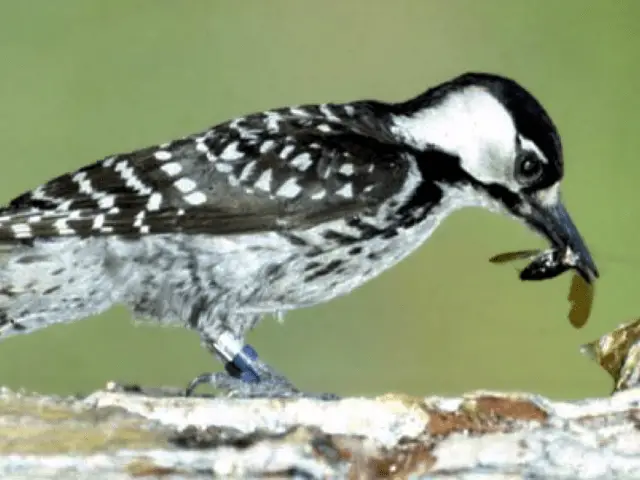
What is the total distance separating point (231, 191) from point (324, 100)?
13.7 inches

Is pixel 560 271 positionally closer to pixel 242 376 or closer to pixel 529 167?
pixel 529 167

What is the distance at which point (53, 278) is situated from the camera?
1444 millimetres

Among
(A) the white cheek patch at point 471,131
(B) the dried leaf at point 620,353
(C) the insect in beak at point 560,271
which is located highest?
(A) the white cheek patch at point 471,131

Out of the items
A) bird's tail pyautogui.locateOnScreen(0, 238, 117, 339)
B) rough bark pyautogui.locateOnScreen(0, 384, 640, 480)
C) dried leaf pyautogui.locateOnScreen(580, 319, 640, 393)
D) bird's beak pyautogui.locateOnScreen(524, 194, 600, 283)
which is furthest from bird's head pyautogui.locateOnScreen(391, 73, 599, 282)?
bird's tail pyautogui.locateOnScreen(0, 238, 117, 339)

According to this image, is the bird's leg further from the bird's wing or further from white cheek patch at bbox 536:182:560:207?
white cheek patch at bbox 536:182:560:207

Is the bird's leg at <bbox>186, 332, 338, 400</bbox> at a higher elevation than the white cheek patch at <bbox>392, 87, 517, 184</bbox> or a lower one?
lower

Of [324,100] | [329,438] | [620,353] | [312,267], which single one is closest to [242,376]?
[312,267]

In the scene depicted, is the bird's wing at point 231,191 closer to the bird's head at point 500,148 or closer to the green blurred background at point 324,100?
the bird's head at point 500,148

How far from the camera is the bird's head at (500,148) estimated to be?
143 cm

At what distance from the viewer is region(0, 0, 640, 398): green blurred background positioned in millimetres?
1632

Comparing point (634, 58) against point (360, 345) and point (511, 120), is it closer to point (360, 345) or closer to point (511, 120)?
point (511, 120)

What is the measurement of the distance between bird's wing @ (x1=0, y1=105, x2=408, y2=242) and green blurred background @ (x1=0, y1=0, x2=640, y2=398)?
21 cm

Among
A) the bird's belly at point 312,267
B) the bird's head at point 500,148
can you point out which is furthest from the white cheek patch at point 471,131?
the bird's belly at point 312,267

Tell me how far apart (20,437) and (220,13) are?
844 mm
